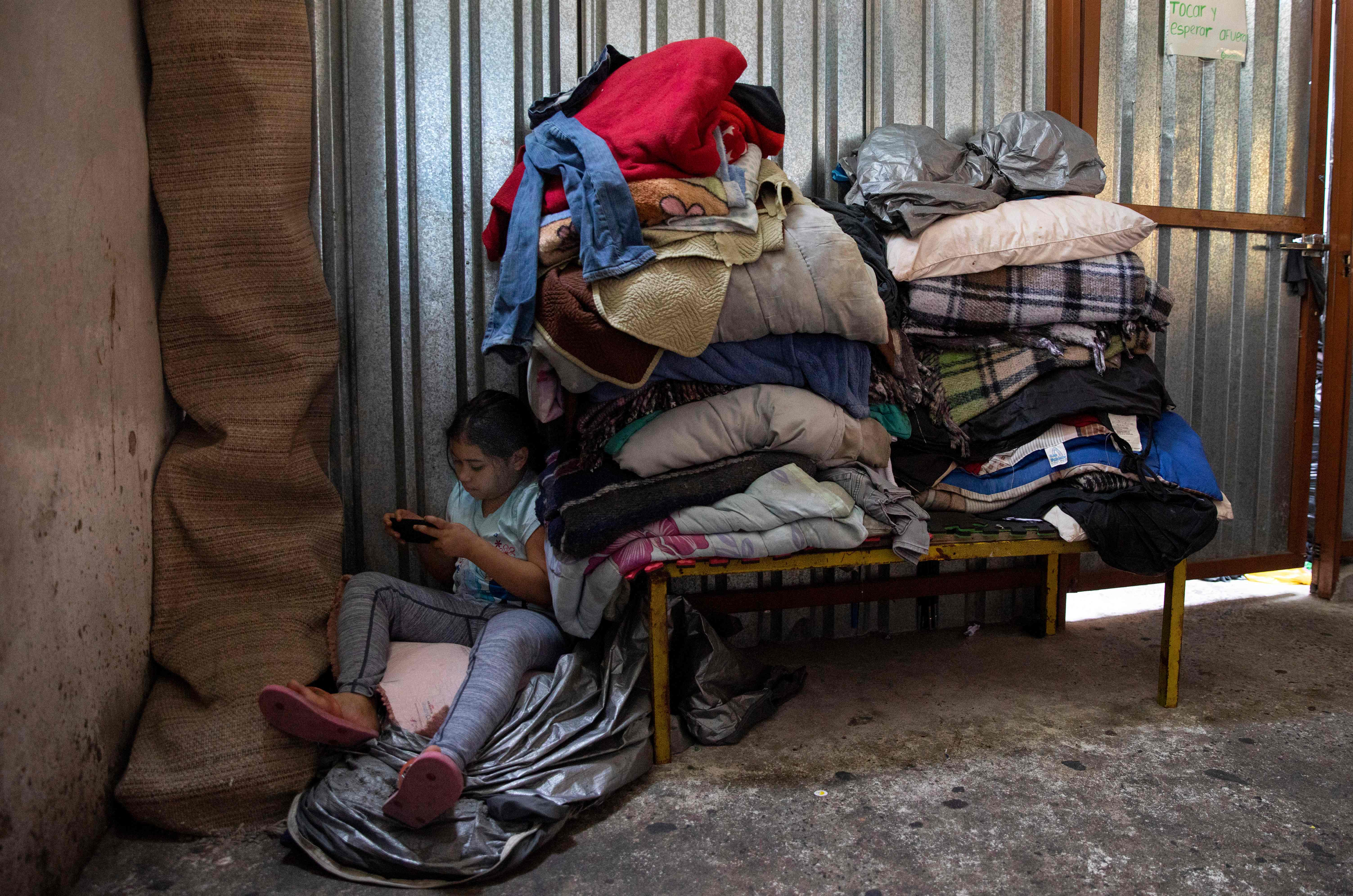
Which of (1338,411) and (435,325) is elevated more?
(435,325)

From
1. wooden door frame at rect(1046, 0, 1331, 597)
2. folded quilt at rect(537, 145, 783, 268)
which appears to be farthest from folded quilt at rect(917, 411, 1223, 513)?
folded quilt at rect(537, 145, 783, 268)

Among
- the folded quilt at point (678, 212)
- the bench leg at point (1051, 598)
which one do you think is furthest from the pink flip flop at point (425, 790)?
the bench leg at point (1051, 598)

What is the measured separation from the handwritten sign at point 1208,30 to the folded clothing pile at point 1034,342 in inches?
39.9

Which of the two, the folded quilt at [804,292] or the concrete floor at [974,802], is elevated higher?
the folded quilt at [804,292]

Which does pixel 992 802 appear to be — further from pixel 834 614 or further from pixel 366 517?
pixel 366 517

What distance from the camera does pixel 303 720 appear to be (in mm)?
1838

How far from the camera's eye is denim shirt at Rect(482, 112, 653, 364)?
1.98m

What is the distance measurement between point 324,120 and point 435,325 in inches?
26.8

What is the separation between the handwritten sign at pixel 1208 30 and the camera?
3201mm

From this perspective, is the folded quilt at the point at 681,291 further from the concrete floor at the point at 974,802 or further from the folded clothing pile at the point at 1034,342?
the concrete floor at the point at 974,802

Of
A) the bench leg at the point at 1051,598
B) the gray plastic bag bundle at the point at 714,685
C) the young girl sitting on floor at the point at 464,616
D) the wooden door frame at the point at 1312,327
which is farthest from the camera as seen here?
the wooden door frame at the point at 1312,327

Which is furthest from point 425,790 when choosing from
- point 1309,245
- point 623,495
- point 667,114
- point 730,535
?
point 1309,245

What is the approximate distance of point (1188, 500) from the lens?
239 cm

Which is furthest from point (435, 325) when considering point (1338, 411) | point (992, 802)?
point (1338, 411)
